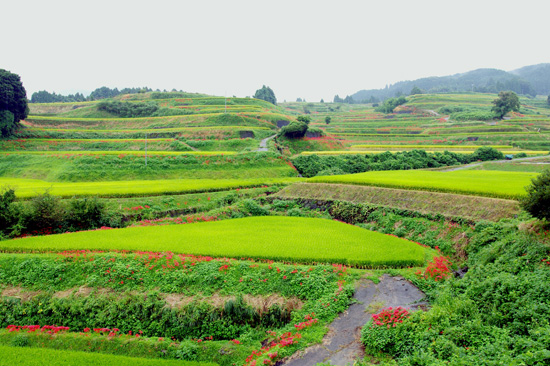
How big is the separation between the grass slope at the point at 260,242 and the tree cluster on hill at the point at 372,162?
21480 millimetres

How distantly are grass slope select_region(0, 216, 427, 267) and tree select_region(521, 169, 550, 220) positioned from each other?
4.94 metres

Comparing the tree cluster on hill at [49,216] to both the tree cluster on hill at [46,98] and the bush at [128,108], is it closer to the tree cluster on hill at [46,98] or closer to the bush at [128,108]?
the bush at [128,108]

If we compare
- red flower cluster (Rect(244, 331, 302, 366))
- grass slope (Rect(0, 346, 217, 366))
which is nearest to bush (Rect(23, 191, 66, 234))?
grass slope (Rect(0, 346, 217, 366))

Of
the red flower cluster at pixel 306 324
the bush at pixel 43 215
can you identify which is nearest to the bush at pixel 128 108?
the bush at pixel 43 215

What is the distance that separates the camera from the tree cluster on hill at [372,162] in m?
42.4

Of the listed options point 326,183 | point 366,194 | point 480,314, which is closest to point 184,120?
point 326,183

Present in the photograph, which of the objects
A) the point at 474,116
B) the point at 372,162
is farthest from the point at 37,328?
the point at 474,116

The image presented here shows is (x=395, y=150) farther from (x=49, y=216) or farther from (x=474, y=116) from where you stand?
(x=49, y=216)

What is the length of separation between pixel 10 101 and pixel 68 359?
56286 mm

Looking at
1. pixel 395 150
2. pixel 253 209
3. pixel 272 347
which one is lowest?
pixel 272 347

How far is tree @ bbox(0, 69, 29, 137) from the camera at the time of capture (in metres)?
49.7

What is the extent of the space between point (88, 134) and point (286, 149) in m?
36.7

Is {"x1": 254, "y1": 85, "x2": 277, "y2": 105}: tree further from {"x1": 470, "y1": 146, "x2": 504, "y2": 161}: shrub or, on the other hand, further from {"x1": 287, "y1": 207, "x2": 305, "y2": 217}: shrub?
{"x1": 287, "y1": 207, "x2": 305, "y2": 217}: shrub

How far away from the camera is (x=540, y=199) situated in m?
13.2
